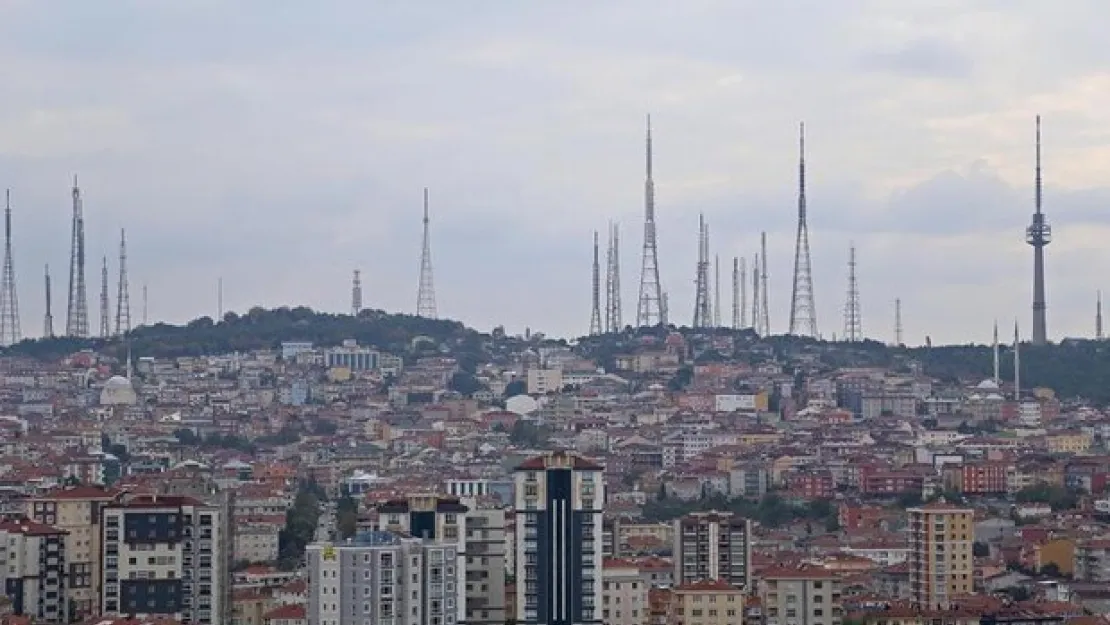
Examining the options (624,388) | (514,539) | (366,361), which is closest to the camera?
(514,539)

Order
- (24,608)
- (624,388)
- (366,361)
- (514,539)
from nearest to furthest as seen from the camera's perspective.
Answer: (514,539), (24,608), (624,388), (366,361)

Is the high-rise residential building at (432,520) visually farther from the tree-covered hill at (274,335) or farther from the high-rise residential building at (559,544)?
the tree-covered hill at (274,335)

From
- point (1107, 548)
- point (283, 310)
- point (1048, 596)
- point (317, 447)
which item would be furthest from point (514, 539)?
point (283, 310)

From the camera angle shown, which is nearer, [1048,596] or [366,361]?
[1048,596]

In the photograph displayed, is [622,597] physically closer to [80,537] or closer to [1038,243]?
[80,537]

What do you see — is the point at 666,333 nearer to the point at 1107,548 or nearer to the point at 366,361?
the point at 366,361
